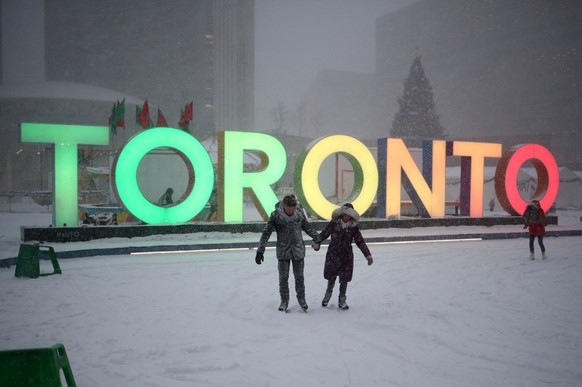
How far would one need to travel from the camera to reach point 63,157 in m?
13.8

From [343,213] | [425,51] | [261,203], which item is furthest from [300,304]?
[425,51]

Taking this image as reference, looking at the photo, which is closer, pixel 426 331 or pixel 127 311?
pixel 426 331

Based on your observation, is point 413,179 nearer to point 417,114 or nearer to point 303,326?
point 303,326

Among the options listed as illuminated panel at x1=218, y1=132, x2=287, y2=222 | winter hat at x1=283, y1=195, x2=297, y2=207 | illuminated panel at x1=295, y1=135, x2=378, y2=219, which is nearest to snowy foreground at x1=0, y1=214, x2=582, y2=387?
winter hat at x1=283, y1=195, x2=297, y2=207

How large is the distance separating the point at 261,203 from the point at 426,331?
10146 millimetres

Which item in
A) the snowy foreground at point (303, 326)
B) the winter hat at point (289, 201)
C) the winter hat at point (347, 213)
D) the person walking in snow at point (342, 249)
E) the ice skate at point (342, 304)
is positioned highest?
the winter hat at point (289, 201)

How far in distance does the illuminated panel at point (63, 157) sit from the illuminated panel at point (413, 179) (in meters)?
10.7

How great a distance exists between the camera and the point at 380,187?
17938 millimetres

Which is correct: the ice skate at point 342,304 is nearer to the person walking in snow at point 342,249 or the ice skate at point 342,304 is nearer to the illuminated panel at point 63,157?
the person walking in snow at point 342,249

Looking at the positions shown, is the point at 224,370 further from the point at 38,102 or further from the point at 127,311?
the point at 38,102

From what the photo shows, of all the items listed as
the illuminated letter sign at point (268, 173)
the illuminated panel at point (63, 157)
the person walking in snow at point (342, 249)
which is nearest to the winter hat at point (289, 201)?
the person walking in snow at point (342, 249)

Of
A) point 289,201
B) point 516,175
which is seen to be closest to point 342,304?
point 289,201

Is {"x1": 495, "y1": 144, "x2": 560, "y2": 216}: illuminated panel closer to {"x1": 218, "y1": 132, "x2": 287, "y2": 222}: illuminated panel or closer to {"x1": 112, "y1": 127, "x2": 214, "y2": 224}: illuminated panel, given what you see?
{"x1": 218, "y1": 132, "x2": 287, "y2": 222}: illuminated panel

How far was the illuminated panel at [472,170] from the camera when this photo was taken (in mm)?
18703
